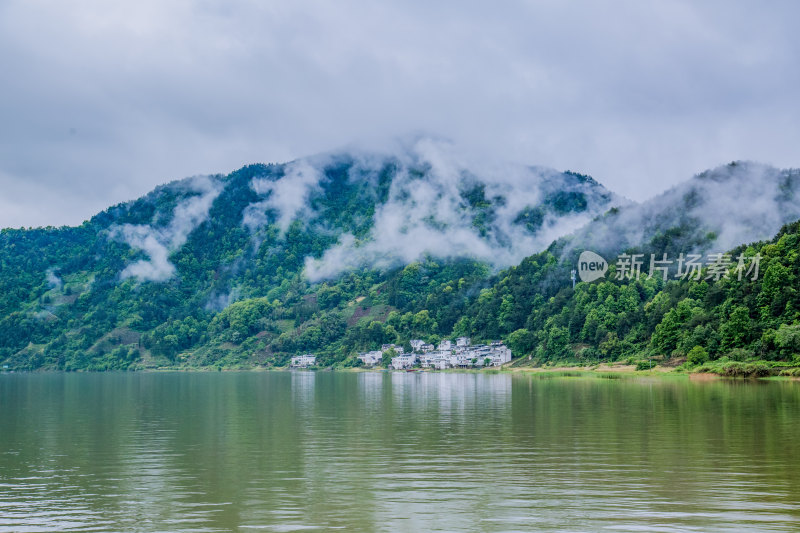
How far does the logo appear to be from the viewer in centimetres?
17475

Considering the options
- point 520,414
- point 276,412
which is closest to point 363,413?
point 276,412

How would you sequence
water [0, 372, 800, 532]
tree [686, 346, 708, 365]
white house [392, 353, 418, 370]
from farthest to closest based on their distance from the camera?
white house [392, 353, 418, 370], tree [686, 346, 708, 365], water [0, 372, 800, 532]

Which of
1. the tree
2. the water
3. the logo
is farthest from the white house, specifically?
the water

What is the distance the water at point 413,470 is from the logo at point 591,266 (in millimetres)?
Result: 123350

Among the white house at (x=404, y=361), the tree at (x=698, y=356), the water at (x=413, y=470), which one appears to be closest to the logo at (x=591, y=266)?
the white house at (x=404, y=361)

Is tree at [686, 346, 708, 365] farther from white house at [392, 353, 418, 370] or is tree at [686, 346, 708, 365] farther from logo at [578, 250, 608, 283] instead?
white house at [392, 353, 418, 370]

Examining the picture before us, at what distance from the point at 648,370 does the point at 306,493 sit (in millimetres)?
89722

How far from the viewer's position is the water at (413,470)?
67.0 feet

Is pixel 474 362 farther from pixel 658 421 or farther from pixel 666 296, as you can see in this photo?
pixel 658 421

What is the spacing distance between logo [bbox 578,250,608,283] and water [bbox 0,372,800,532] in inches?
4856

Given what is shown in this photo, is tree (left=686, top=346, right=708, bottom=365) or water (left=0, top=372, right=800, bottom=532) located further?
tree (left=686, top=346, right=708, bottom=365)

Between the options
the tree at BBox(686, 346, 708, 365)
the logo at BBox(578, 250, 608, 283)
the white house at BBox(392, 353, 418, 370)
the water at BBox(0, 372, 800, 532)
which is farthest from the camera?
the white house at BBox(392, 353, 418, 370)

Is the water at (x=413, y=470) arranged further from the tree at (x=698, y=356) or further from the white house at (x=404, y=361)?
the white house at (x=404, y=361)

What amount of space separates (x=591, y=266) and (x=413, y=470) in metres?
163
